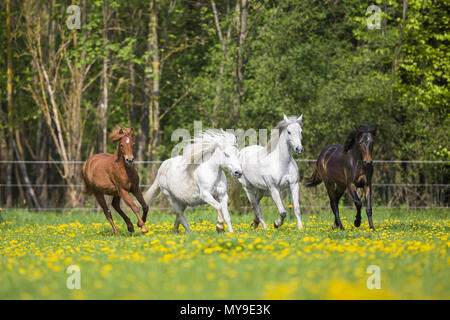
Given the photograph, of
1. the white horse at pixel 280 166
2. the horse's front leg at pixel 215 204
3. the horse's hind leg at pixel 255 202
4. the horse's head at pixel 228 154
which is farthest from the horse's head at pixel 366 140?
the horse's front leg at pixel 215 204

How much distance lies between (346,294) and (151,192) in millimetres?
8501

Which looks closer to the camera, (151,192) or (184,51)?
(151,192)

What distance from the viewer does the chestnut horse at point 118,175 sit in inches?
464

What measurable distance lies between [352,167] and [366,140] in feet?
2.17

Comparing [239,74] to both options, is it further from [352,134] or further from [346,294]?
[346,294]

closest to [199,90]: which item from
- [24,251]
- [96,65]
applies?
[96,65]

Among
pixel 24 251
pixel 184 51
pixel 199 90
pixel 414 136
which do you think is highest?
pixel 184 51

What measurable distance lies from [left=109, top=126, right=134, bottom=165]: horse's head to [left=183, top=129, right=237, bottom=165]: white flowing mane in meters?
1.08

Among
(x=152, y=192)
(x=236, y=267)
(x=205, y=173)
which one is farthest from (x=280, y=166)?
(x=236, y=267)

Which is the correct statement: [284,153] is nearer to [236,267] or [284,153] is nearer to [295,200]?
[295,200]

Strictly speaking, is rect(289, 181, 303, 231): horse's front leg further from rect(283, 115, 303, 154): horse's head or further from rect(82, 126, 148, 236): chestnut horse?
rect(82, 126, 148, 236): chestnut horse

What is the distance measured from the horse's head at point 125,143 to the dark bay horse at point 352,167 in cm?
412

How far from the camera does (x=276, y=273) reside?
260 inches

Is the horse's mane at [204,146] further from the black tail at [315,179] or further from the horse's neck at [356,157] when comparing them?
the black tail at [315,179]
